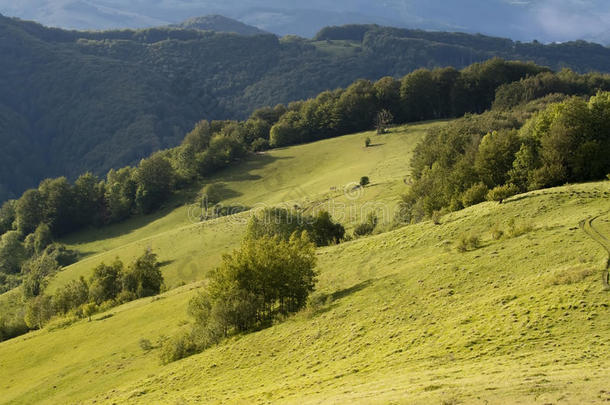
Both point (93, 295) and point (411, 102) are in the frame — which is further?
point (411, 102)

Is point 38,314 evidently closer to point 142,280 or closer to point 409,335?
point 142,280

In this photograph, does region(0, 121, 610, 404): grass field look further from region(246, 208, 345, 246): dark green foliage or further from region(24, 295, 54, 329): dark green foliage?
region(246, 208, 345, 246): dark green foliage

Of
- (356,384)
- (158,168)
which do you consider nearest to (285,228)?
(356,384)

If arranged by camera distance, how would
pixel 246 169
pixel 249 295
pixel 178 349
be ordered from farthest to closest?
pixel 246 169
pixel 249 295
pixel 178 349

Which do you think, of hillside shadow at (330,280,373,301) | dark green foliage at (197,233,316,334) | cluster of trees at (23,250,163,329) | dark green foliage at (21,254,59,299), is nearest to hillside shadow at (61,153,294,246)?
dark green foliage at (21,254,59,299)

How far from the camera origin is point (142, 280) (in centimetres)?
5734

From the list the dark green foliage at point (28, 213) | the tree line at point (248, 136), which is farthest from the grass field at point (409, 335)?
the dark green foliage at point (28, 213)

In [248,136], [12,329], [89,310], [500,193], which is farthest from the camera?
[248,136]

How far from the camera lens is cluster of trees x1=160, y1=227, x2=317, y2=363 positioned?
31.7 meters

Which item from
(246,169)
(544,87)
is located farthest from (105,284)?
(544,87)

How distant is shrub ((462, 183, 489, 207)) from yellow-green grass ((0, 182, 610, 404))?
17.0ft

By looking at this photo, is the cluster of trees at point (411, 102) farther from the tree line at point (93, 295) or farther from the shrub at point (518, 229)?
the shrub at point (518, 229)

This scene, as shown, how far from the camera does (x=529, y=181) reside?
43.6 m

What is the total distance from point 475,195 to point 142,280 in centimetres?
3795
